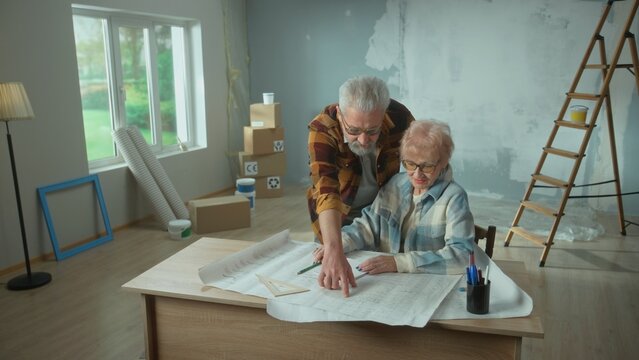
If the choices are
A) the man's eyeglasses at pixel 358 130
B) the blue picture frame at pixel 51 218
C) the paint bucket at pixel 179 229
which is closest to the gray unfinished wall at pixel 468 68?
the paint bucket at pixel 179 229

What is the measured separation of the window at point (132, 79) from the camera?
14.9ft

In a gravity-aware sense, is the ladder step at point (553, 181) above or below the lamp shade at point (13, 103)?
below

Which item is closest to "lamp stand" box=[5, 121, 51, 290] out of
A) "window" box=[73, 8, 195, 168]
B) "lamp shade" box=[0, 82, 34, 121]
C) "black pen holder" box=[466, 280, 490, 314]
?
"lamp shade" box=[0, 82, 34, 121]

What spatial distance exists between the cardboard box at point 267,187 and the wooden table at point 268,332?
13.5ft

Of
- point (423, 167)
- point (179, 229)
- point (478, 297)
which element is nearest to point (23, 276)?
point (179, 229)

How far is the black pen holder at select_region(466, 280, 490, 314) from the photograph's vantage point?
132 centimetres

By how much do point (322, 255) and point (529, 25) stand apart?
443 cm

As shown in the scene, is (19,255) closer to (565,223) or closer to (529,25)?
(565,223)

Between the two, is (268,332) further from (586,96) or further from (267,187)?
(267,187)

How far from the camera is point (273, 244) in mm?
1829

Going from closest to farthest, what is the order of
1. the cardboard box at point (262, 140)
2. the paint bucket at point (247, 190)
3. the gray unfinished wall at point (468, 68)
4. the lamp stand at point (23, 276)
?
1. the lamp stand at point (23, 276)
2. the gray unfinished wall at point (468, 68)
3. the paint bucket at point (247, 190)
4. the cardboard box at point (262, 140)

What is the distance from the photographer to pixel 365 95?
65.7 inches

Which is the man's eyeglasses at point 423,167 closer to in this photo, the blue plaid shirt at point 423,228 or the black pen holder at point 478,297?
the blue plaid shirt at point 423,228

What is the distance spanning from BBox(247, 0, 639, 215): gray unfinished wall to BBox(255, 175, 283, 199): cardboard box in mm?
755
